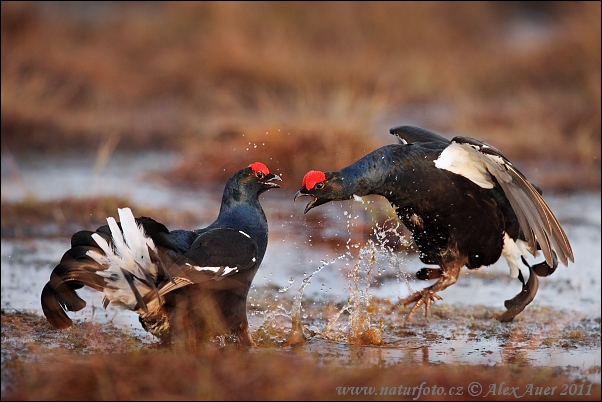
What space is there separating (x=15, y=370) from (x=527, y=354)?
2.45 meters

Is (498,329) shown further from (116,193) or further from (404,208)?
(116,193)

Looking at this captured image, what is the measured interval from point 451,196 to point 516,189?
362 millimetres

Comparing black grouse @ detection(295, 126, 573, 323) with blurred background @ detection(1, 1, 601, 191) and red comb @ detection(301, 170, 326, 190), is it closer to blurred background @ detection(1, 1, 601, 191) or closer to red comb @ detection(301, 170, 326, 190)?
red comb @ detection(301, 170, 326, 190)

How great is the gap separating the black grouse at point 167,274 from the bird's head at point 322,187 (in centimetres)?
32

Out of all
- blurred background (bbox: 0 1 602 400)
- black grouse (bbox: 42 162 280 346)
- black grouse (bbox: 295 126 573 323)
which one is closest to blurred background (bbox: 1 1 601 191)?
blurred background (bbox: 0 1 602 400)

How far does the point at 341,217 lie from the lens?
23.7 ft

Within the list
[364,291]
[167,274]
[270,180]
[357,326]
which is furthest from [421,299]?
[167,274]

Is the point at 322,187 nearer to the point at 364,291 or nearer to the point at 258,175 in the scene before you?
the point at 258,175

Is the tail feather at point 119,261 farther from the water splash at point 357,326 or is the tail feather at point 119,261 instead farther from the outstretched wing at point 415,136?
the outstretched wing at point 415,136

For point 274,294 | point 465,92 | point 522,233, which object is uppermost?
point 465,92

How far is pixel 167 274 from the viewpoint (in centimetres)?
373

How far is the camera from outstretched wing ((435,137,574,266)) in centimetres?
453

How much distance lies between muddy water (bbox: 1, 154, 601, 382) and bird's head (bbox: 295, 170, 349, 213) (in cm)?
37

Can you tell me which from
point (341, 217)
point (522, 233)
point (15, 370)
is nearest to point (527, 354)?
point (522, 233)
